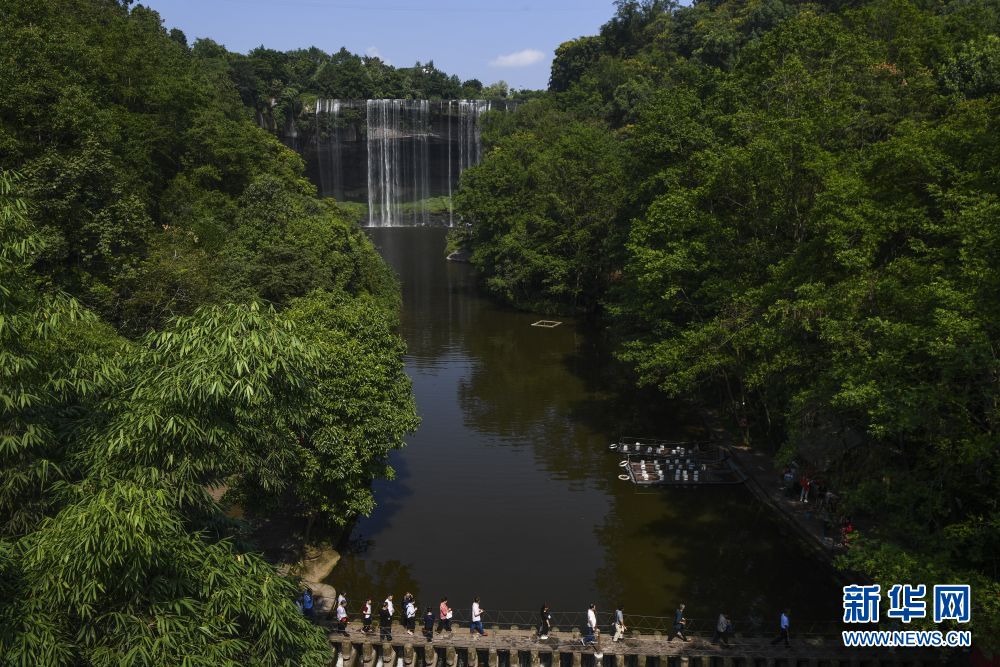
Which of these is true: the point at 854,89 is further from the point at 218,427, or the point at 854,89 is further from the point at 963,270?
the point at 218,427

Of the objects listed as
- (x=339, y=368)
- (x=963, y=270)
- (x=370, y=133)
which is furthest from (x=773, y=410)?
(x=370, y=133)

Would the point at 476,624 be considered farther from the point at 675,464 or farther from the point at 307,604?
the point at 675,464

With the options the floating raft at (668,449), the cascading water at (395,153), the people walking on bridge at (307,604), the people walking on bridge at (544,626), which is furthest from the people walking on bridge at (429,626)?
the cascading water at (395,153)

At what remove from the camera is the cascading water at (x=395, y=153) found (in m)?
101

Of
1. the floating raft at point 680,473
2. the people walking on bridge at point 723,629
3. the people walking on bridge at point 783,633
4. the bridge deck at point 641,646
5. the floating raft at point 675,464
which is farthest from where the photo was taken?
the floating raft at point 675,464

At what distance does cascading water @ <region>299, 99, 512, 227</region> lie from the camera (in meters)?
101

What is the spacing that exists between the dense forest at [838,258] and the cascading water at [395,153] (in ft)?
166

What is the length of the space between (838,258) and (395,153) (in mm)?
88703

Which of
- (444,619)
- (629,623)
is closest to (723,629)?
(629,623)

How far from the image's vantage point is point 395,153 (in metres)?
103

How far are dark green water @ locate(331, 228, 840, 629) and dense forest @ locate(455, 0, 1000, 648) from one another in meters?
3.00

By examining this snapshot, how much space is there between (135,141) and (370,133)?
67.3 metres

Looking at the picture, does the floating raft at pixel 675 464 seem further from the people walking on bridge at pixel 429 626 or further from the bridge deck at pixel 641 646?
the people walking on bridge at pixel 429 626

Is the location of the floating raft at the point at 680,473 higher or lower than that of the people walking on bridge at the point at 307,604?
higher
